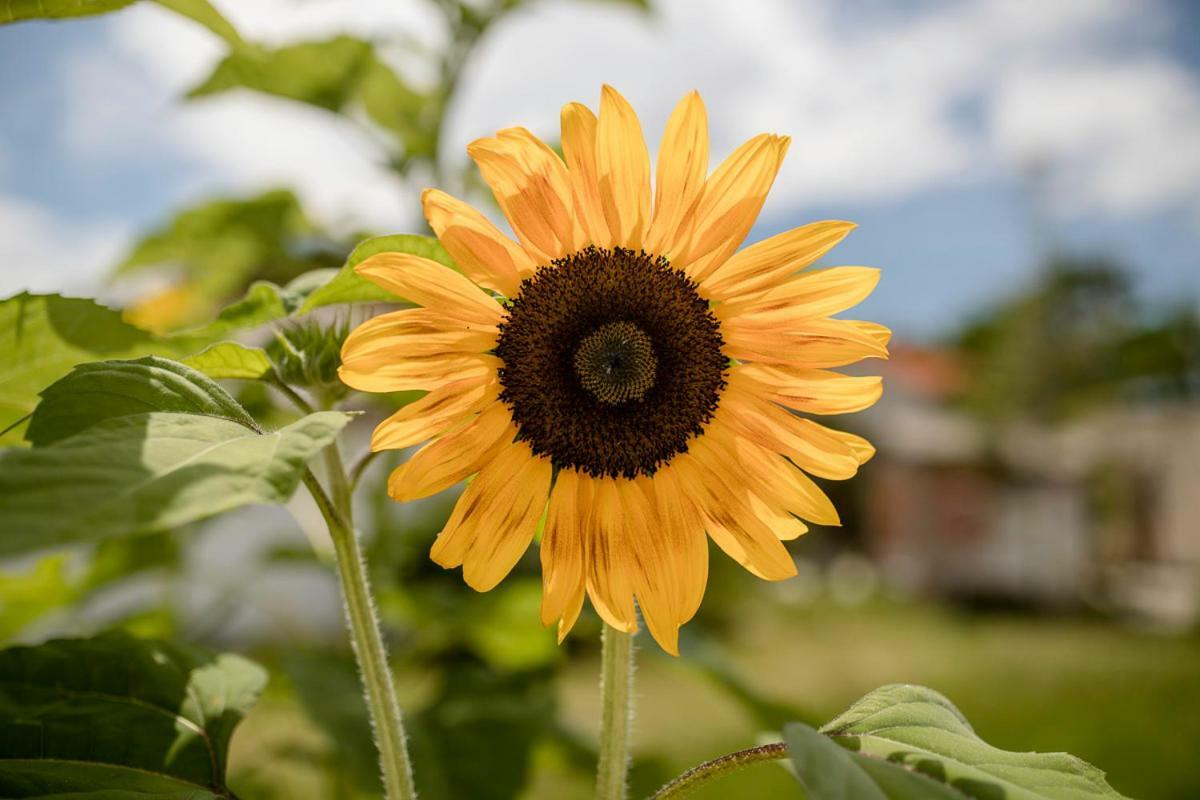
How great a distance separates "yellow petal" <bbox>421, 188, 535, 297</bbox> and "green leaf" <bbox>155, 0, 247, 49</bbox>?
0.20m

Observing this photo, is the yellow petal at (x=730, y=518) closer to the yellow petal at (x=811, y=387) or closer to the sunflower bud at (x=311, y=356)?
the yellow petal at (x=811, y=387)

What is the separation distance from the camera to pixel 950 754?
64 cm

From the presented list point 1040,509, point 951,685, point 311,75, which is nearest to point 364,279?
point 311,75

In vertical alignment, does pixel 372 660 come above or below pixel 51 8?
below

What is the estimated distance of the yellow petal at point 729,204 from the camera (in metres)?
0.73

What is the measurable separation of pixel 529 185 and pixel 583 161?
1.7 inches

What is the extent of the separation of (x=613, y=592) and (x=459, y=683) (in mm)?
801

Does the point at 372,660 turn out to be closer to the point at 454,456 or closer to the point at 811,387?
the point at 454,456

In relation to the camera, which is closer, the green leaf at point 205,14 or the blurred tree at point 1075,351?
the green leaf at point 205,14

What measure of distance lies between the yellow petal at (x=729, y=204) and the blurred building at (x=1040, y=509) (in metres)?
14.1

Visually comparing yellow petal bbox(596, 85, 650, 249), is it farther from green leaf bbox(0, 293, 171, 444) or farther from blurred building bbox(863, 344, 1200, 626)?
blurred building bbox(863, 344, 1200, 626)

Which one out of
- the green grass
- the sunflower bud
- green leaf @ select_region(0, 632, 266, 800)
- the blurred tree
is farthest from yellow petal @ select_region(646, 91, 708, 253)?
the blurred tree

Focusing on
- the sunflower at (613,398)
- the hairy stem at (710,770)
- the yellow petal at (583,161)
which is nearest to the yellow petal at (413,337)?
the sunflower at (613,398)

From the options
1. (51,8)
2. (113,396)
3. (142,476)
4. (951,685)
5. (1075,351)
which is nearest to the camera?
(142,476)
